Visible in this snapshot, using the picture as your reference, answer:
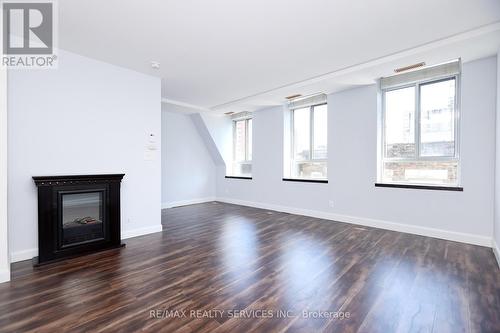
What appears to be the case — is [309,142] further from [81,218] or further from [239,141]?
[81,218]

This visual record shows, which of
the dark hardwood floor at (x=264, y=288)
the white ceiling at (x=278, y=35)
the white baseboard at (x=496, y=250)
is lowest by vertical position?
the dark hardwood floor at (x=264, y=288)

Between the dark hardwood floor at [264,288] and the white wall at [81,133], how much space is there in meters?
0.62

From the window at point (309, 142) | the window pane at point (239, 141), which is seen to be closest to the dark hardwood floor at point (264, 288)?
the window at point (309, 142)

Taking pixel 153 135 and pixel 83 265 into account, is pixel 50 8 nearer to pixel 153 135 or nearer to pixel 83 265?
pixel 153 135

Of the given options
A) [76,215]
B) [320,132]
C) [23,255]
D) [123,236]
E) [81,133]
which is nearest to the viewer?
[23,255]

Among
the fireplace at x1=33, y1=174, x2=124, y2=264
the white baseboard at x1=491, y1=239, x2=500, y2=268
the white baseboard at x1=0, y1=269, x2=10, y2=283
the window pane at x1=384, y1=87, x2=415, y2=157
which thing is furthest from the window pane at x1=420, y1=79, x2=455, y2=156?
the white baseboard at x1=0, y1=269, x2=10, y2=283

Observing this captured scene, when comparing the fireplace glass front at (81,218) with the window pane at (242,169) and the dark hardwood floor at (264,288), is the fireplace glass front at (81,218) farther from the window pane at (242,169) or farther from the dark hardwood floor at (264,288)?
the window pane at (242,169)

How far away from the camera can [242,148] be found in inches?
300

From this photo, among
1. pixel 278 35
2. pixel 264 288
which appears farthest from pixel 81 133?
pixel 264 288

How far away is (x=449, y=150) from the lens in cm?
387

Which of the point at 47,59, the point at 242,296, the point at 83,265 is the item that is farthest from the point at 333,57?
the point at 83,265

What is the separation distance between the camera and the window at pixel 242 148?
293 inches

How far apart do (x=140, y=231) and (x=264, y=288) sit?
8.71 ft

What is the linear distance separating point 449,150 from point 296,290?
363 centimetres
